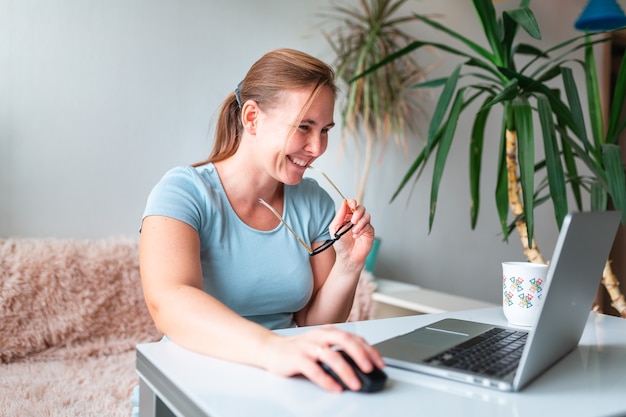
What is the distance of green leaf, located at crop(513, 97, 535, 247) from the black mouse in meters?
0.89

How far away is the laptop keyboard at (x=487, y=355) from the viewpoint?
0.72 m

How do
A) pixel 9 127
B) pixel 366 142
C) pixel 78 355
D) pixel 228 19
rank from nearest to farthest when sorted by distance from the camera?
1. pixel 78 355
2. pixel 9 127
3. pixel 228 19
4. pixel 366 142

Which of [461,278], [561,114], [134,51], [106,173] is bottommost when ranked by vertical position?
[461,278]

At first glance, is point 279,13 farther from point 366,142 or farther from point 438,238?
point 438,238

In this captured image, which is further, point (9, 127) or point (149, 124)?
point (149, 124)

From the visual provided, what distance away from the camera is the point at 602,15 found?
2.75 metres

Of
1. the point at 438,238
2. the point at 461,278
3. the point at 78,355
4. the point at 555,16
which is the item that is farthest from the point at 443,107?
the point at 555,16

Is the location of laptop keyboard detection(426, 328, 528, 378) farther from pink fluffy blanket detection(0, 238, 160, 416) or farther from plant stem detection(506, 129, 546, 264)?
pink fluffy blanket detection(0, 238, 160, 416)

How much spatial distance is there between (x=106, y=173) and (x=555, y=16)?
117 inches

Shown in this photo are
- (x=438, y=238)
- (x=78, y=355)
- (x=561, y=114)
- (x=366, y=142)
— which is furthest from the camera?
(x=438, y=238)

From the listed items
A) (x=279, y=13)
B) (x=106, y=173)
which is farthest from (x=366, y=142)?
(x=106, y=173)

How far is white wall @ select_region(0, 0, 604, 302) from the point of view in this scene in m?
2.04

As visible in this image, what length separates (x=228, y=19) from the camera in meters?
2.45

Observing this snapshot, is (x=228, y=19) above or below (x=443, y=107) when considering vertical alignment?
above
